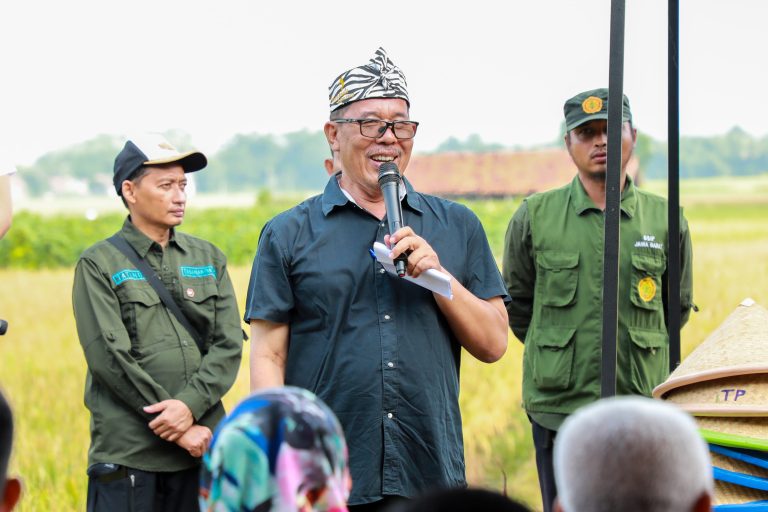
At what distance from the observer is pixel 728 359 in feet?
9.00

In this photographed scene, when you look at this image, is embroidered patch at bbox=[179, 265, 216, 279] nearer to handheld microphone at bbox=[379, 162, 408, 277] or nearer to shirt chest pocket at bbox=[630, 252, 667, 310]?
handheld microphone at bbox=[379, 162, 408, 277]

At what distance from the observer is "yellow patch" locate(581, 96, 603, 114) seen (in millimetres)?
4453

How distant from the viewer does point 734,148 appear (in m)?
12.9

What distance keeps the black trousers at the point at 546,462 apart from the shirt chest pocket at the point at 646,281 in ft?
2.15

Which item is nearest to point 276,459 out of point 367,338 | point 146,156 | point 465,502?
point 465,502

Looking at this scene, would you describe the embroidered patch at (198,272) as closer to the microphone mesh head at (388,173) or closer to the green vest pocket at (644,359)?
the microphone mesh head at (388,173)

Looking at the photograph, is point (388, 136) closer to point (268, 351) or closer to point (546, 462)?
point (268, 351)

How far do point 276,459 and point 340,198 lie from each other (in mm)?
1673

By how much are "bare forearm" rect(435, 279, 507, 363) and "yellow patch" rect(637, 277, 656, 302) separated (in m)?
1.39

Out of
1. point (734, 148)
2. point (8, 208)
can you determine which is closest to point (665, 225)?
point (8, 208)

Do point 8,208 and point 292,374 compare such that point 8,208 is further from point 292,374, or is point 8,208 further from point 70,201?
point 70,201

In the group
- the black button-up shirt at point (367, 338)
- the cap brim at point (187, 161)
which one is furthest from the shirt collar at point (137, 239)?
the black button-up shirt at point (367, 338)

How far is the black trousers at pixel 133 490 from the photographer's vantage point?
3.89m

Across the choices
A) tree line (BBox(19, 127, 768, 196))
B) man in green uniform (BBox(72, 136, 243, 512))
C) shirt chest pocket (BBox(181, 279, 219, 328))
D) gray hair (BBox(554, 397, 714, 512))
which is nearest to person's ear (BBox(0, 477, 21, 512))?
gray hair (BBox(554, 397, 714, 512))
